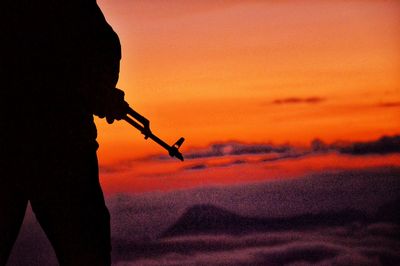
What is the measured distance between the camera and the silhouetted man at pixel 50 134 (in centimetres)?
488

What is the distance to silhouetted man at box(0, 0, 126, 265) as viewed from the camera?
4883mm

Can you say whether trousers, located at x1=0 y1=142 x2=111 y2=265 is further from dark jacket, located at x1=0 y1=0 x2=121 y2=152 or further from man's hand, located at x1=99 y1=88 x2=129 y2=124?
man's hand, located at x1=99 y1=88 x2=129 y2=124

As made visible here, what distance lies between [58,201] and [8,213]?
457 mm

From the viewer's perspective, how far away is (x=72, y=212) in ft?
16.1

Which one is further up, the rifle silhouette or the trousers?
the rifle silhouette

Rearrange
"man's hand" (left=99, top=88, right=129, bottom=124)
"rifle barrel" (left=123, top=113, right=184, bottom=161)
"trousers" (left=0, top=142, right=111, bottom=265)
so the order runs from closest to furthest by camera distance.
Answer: "trousers" (left=0, top=142, right=111, bottom=265) → "man's hand" (left=99, top=88, right=129, bottom=124) → "rifle barrel" (left=123, top=113, right=184, bottom=161)

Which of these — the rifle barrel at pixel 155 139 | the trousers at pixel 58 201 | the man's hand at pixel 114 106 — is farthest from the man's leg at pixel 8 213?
the rifle barrel at pixel 155 139

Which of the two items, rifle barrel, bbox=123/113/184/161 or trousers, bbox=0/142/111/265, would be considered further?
rifle barrel, bbox=123/113/184/161

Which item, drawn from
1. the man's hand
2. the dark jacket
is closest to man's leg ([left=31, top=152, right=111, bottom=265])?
the dark jacket

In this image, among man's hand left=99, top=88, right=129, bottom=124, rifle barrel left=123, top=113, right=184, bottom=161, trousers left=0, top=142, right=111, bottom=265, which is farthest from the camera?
rifle barrel left=123, top=113, right=184, bottom=161

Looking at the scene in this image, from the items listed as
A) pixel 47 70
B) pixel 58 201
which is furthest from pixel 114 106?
pixel 58 201

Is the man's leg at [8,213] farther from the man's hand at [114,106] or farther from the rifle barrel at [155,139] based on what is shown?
the rifle barrel at [155,139]

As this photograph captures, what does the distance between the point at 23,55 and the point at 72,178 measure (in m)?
1.16

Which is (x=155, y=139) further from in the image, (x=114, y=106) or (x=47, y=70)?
(x=47, y=70)
